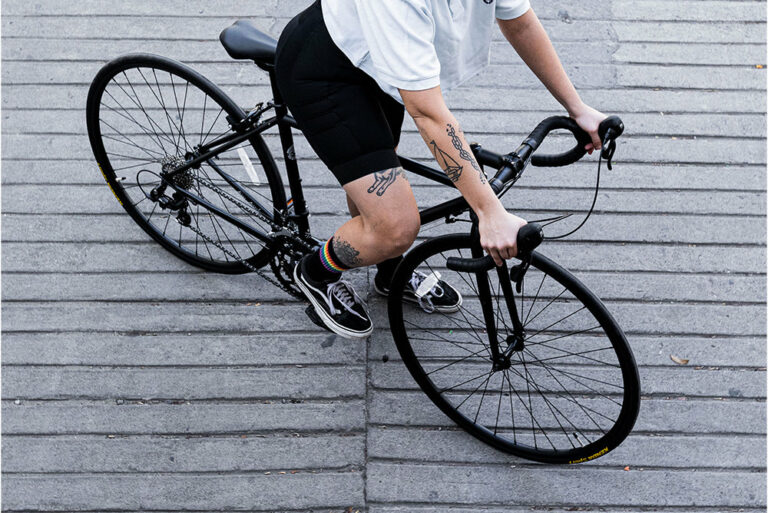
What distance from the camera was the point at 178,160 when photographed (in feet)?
9.29

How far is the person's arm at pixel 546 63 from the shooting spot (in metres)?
2.14

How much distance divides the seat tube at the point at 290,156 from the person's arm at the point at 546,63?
0.79 m

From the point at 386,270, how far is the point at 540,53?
1.14 metres

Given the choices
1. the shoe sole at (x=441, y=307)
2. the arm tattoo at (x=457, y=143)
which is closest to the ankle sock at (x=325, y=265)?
the shoe sole at (x=441, y=307)

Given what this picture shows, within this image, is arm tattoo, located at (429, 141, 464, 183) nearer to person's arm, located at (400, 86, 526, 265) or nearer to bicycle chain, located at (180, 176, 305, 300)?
person's arm, located at (400, 86, 526, 265)

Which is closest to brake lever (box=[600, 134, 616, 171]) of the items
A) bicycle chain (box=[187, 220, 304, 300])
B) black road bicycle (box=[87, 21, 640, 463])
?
black road bicycle (box=[87, 21, 640, 463])

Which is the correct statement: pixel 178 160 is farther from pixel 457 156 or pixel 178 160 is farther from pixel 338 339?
pixel 457 156

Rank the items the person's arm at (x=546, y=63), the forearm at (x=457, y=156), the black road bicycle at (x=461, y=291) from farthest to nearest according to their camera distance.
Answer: the black road bicycle at (x=461, y=291), the person's arm at (x=546, y=63), the forearm at (x=457, y=156)

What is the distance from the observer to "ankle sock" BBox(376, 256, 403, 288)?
9.62 feet

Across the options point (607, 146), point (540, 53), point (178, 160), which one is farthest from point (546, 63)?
point (178, 160)

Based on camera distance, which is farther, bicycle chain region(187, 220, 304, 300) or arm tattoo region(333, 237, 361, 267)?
bicycle chain region(187, 220, 304, 300)

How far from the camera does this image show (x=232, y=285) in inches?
124

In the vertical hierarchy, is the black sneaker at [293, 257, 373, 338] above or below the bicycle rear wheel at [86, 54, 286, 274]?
below

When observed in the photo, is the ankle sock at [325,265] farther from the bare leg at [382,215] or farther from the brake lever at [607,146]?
the brake lever at [607,146]
